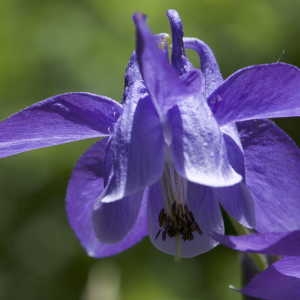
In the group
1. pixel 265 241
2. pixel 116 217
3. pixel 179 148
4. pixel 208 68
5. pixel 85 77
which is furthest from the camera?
pixel 85 77

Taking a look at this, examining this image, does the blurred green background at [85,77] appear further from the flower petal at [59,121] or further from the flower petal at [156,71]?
the flower petal at [156,71]

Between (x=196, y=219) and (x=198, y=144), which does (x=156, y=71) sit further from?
(x=196, y=219)

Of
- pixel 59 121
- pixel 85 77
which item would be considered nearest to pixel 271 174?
pixel 59 121

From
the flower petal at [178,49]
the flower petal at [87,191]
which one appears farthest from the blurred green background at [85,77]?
the flower petal at [178,49]

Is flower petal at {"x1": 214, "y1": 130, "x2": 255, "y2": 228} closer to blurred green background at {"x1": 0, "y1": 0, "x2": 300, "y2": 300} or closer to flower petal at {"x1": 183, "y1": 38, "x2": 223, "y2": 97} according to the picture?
flower petal at {"x1": 183, "y1": 38, "x2": 223, "y2": 97}

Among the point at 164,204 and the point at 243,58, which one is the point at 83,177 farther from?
the point at 243,58

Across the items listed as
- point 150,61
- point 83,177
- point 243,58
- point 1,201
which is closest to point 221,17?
point 243,58

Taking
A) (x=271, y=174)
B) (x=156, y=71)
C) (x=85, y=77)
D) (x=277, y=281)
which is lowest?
(x=85, y=77)

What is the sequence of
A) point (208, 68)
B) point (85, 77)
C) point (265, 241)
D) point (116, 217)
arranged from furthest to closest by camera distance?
point (85, 77) < point (208, 68) < point (116, 217) < point (265, 241)
